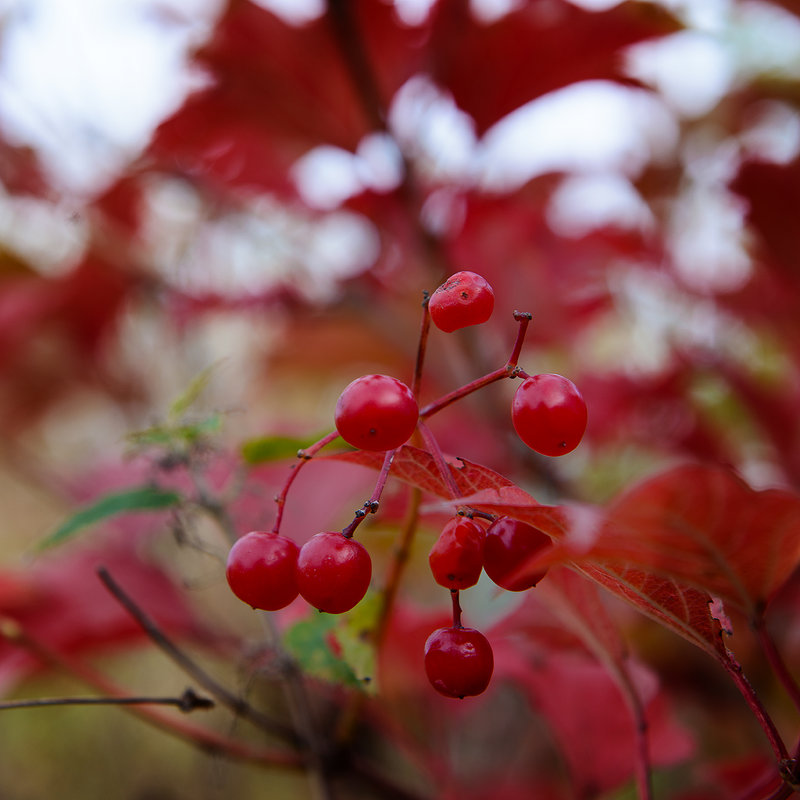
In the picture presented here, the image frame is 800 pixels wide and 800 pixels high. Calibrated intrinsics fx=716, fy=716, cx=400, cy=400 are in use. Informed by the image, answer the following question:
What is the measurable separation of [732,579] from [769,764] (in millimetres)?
285

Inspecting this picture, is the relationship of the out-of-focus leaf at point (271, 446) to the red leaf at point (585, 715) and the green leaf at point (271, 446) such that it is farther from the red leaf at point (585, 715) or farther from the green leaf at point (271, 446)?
the red leaf at point (585, 715)

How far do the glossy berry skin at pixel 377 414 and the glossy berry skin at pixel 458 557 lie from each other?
4 centimetres

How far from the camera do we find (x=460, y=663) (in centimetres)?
28

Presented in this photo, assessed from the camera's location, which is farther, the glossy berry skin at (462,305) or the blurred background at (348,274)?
the blurred background at (348,274)

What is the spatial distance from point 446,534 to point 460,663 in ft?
0.18

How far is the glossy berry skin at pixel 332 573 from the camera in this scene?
10.7 inches

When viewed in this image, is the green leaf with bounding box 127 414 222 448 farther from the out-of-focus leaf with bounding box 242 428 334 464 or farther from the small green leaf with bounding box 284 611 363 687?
the small green leaf with bounding box 284 611 363 687

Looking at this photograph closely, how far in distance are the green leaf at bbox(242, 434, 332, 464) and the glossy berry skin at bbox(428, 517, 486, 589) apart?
0.33 ft

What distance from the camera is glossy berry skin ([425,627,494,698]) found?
28 centimetres

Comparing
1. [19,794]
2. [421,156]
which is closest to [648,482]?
[421,156]

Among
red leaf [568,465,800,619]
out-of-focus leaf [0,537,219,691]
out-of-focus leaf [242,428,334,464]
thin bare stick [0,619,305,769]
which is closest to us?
red leaf [568,465,800,619]

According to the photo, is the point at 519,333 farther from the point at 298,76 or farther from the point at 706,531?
the point at 298,76

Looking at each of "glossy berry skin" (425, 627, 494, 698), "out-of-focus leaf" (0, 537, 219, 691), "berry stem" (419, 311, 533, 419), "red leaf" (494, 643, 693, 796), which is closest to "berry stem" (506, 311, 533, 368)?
"berry stem" (419, 311, 533, 419)

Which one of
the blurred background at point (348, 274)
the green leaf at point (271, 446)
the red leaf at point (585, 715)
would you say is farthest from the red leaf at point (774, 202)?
the green leaf at point (271, 446)
